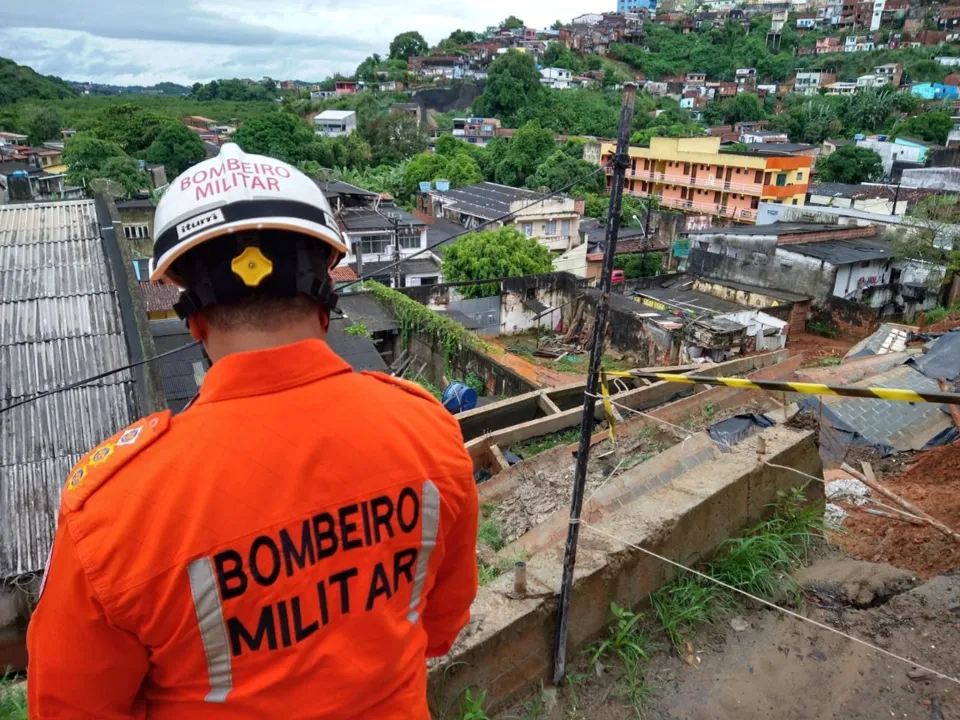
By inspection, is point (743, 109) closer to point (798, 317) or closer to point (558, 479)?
point (798, 317)

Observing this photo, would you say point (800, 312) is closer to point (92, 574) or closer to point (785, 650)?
point (785, 650)

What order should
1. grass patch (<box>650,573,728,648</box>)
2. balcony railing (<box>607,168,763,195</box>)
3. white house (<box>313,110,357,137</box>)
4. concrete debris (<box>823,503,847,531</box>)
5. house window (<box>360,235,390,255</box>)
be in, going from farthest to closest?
white house (<box>313,110,357,137</box>) < balcony railing (<box>607,168,763,195</box>) < house window (<box>360,235,390,255</box>) < concrete debris (<box>823,503,847,531</box>) < grass patch (<box>650,573,728,648</box>)

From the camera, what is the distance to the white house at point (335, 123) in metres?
52.8

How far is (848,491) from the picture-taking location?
5.55 m

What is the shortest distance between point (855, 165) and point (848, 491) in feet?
137

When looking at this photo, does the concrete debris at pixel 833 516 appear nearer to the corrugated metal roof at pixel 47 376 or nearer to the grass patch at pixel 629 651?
the grass patch at pixel 629 651

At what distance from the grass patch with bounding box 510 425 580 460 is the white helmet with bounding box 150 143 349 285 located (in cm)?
665

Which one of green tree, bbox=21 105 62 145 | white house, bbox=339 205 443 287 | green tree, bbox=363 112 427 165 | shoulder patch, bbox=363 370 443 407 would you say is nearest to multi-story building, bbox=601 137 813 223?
white house, bbox=339 205 443 287

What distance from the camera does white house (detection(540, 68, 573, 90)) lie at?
2758 inches

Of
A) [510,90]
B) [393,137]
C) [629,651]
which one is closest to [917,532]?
[629,651]

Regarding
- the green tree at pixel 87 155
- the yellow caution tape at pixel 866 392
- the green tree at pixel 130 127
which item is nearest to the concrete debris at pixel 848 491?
the yellow caution tape at pixel 866 392

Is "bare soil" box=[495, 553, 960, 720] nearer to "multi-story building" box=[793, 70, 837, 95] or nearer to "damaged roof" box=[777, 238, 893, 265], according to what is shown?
"damaged roof" box=[777, 238, 893, 265]

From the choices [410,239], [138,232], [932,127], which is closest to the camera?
[138,232]

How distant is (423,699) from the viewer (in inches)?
55.4
